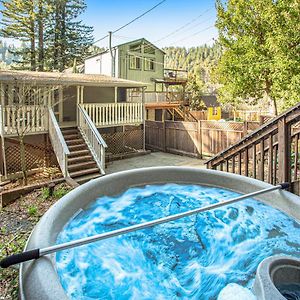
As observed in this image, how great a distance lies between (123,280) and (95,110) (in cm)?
976

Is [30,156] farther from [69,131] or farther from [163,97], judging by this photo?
[163,97]

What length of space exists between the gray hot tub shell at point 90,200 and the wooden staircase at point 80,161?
3.17 m

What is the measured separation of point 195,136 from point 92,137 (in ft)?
16.2

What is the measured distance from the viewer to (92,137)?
10.9m

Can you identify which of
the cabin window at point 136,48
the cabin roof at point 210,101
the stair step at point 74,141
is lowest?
the stair step at point 74,141

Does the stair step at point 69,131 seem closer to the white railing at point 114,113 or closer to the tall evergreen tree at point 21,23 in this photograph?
the white railing at point 114,113

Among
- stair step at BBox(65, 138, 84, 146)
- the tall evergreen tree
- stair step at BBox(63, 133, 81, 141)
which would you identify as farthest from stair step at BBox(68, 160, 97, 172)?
the tall evergreen tree

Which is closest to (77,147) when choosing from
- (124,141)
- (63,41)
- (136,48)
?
(124,141)

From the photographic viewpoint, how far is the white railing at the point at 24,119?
935 centimetres

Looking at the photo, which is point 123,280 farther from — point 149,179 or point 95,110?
point 95,110

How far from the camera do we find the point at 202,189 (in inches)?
251

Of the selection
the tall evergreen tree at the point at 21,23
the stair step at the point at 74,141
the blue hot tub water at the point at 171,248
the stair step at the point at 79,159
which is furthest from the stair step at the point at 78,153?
the tall evergreen tree at the point at 21,23

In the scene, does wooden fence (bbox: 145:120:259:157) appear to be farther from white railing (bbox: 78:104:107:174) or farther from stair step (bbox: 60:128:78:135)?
stair step (bbox: 60:128:78:135)

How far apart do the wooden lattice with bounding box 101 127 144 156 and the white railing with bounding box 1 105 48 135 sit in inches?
145
